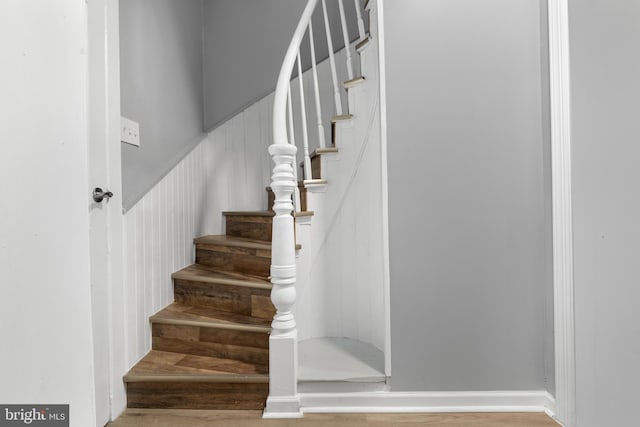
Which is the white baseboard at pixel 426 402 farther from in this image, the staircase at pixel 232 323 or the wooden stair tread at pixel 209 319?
the wooden stair tread at pixel 209 319

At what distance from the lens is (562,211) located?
1.27m

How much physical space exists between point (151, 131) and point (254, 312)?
1.15 meters

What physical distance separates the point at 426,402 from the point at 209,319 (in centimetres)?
109

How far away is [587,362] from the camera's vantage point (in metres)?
1.12

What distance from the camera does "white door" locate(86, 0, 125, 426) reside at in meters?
1.25

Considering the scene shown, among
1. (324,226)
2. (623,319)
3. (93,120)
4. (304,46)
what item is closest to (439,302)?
(623,319)

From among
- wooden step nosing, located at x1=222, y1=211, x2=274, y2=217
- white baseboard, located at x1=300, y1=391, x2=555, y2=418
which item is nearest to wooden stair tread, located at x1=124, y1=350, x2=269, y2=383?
white baseboard, located at x1=300, y1=391, x2=555, y2=418

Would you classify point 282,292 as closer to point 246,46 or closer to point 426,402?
point 426,402

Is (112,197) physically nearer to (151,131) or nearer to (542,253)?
(151,131)

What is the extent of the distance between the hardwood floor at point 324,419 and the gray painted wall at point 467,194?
11 cm

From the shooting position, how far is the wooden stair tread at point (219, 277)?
1635 millimetres

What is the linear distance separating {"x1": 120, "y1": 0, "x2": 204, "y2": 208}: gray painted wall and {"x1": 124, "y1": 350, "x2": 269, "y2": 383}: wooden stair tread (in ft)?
2.47

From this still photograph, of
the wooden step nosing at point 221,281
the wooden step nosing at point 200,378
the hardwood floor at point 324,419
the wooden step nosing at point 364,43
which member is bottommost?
the hardwood floor at point 324,419

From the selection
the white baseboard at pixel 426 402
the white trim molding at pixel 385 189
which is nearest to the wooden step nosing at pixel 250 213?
the white trim molding at pixel 385 189
